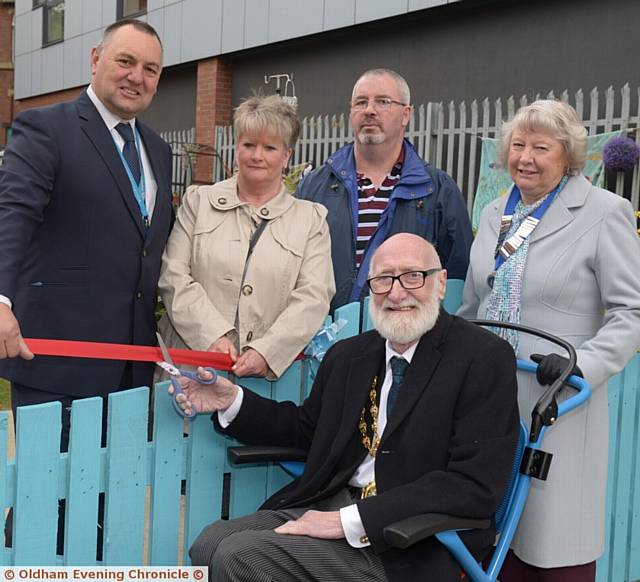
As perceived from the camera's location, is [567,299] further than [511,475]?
Yes

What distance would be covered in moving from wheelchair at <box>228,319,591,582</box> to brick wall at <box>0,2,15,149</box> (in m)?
23.5

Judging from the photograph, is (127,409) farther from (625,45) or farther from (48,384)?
(625,45)

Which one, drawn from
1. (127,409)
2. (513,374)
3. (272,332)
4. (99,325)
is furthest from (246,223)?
(513,374)

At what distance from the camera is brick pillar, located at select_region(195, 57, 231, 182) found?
1401 cm

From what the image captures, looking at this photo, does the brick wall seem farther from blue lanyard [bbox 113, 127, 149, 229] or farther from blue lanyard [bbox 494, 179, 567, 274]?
blue lanyard [bbox 494, 179, 567, 274]

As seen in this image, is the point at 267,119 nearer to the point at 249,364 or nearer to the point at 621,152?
the point at 249,364

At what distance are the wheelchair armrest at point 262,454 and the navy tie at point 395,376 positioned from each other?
1.39 ft

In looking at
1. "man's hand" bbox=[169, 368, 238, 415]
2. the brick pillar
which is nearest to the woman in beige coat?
"man's hand" bbox=[169, 368, 238, 415]

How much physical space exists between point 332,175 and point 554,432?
1.74 meters

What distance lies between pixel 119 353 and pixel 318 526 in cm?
92

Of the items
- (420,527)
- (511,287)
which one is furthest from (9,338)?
(511,287)

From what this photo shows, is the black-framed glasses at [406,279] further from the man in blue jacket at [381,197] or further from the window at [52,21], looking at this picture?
the window at [52,21]

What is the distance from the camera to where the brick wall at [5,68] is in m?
24.5

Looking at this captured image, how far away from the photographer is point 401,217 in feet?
12.6
